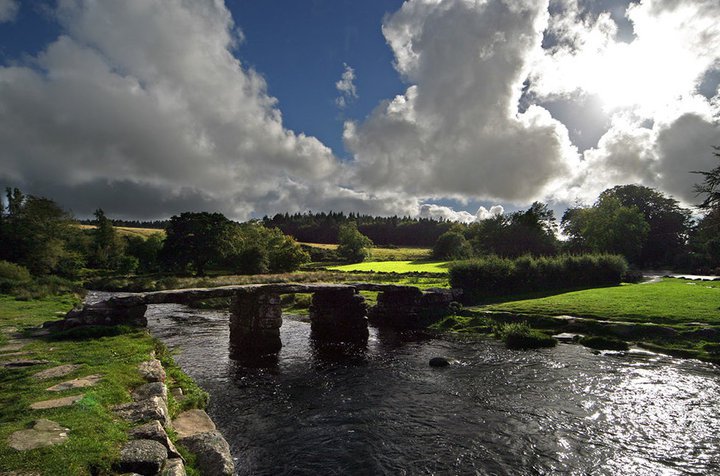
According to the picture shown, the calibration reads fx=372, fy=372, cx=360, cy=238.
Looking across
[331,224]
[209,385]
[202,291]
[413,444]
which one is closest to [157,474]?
[413,444]

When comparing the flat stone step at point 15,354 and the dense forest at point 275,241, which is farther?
the dense forest at point 275,241

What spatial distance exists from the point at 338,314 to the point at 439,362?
12008 millimetres

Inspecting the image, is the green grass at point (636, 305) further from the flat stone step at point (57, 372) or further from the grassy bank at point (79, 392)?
the flat stone step at point (57, 372)

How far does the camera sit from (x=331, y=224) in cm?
18812

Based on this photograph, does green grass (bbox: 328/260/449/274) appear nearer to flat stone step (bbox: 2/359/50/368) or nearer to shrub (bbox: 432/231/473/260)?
shrub (bbox: 432/231/473/260)

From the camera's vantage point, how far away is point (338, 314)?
30453 millimetres

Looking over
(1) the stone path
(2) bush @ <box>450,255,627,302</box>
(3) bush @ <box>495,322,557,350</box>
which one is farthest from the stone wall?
(1) the stone path

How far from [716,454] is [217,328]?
100.0 ft

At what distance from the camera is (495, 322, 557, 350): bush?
77.3 ft

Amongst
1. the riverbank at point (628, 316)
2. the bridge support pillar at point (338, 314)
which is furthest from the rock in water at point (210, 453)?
the riverbank at point (628, 316)

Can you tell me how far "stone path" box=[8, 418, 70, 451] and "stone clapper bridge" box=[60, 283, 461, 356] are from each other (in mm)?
13269

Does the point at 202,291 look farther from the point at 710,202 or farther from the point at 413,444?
the point at 710,202

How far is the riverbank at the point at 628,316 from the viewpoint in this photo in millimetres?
21641

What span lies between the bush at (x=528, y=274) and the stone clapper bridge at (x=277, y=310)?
10.0ft
